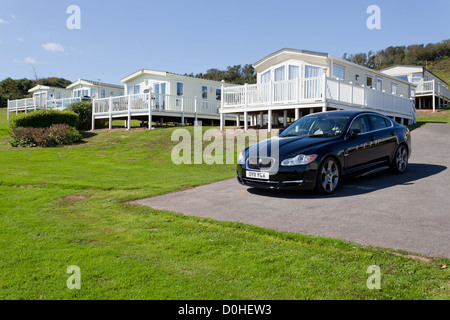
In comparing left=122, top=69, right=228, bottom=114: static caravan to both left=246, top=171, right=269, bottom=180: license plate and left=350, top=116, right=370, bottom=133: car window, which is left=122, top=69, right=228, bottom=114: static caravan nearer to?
left=350, top=116, right=370, bottom=133: car window

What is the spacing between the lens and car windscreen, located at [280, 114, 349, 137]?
8227 mm

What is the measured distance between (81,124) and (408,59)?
68941 mm

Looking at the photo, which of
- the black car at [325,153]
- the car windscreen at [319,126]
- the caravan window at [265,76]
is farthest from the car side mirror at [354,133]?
the caravan window at [265,76]

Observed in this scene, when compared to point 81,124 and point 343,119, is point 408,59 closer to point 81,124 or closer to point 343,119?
point 81,124

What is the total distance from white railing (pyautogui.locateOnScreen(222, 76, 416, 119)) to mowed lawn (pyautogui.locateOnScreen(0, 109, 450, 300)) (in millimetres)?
12160

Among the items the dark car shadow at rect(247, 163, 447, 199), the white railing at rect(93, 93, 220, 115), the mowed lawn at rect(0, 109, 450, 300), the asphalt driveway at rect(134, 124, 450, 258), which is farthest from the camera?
the white railing at rect(93, 93, 220, 115)

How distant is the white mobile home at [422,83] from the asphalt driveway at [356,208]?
33.1 metres

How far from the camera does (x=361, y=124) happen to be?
855cm

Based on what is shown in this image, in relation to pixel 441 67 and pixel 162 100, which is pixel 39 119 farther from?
pixel 441 67

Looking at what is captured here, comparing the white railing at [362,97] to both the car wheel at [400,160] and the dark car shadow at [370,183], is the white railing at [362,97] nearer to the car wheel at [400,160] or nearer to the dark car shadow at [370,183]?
the car wheel at [400,160]

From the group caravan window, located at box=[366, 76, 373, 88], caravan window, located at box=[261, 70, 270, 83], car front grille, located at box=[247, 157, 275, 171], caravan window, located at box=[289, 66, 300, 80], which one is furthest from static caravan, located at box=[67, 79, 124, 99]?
car front grille, located at box=[247, 157, 275, 171]

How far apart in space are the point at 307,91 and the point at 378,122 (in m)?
8.72

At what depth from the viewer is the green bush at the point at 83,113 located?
28734mm

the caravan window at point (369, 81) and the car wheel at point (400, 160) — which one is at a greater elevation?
the caravan window at point (369, 81)
